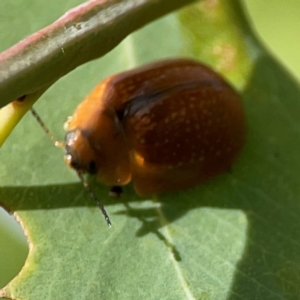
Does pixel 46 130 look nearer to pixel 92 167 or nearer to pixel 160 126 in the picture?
pixel 92 167

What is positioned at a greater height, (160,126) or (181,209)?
(160,126)

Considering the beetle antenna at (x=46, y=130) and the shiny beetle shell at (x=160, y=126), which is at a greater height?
the beetle antenna at (x=46, y=130)

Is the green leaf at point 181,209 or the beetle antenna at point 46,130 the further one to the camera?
the beetle antenna at point 46,130

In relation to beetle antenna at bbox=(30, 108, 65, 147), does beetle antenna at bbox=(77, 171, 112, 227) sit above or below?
below

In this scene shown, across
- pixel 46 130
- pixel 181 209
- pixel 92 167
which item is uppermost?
pixel 46 130

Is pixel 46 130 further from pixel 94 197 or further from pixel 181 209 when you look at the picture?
pixel 181 209

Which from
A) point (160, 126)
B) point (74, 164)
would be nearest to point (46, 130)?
point (74, 164)
